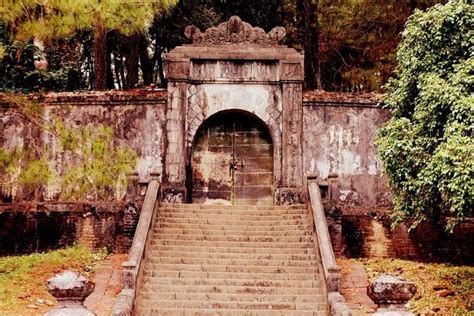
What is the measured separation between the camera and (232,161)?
17.1 m

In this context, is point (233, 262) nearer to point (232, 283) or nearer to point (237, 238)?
point (232, 283)

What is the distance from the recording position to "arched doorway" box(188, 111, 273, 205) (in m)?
17.0

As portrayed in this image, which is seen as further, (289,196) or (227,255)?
(289,196)

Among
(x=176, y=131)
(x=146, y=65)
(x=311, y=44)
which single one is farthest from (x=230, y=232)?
(x=146, y=65)

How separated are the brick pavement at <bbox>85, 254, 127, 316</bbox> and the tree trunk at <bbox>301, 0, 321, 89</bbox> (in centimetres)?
852

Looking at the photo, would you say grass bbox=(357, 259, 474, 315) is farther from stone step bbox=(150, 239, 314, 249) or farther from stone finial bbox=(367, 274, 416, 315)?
stone finial bbox=(367, 274, 416, 315)

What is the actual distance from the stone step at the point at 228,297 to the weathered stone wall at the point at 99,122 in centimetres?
509

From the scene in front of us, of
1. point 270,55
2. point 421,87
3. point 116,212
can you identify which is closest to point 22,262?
point 116,212

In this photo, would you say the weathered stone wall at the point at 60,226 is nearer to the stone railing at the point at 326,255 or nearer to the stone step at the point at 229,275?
the stone step at the point at 229,275

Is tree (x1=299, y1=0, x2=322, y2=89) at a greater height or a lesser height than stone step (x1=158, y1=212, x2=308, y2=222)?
greater

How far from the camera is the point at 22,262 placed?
14.2 meters

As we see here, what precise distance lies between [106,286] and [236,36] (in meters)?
6.80

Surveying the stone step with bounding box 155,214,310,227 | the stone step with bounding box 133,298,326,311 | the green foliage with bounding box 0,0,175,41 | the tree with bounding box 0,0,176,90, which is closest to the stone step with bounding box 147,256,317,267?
the stone step with bounding box 133,298,326,311

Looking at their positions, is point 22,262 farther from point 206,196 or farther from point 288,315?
point 288,315
